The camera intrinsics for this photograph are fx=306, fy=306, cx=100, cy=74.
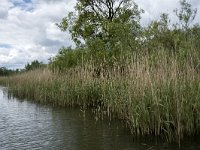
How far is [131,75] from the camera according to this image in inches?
377

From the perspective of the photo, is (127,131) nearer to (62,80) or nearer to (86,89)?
(86,89)

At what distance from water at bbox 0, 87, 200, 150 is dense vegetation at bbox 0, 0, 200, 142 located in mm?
430

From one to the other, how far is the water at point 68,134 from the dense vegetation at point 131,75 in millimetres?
430

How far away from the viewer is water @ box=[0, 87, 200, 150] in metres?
7.62

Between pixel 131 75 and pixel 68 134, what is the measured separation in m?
2.66

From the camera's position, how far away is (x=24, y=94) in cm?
2192

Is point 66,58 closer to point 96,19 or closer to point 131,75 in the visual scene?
point 96,19

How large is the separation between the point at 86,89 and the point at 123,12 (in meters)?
9.97

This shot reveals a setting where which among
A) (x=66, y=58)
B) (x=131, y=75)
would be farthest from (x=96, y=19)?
(x=131, y=75)

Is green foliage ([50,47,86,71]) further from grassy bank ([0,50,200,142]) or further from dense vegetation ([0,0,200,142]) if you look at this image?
grassy bank ([0,50,200,142])

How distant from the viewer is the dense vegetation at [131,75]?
774 centimetres

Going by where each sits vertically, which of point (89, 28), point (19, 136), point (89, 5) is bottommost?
point (19, 136)

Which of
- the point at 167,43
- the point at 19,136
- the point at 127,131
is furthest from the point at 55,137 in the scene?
the point at 167,43

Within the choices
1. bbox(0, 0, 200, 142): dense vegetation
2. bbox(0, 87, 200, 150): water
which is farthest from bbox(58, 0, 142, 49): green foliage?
bbox(0, 87, 200, 150): water
